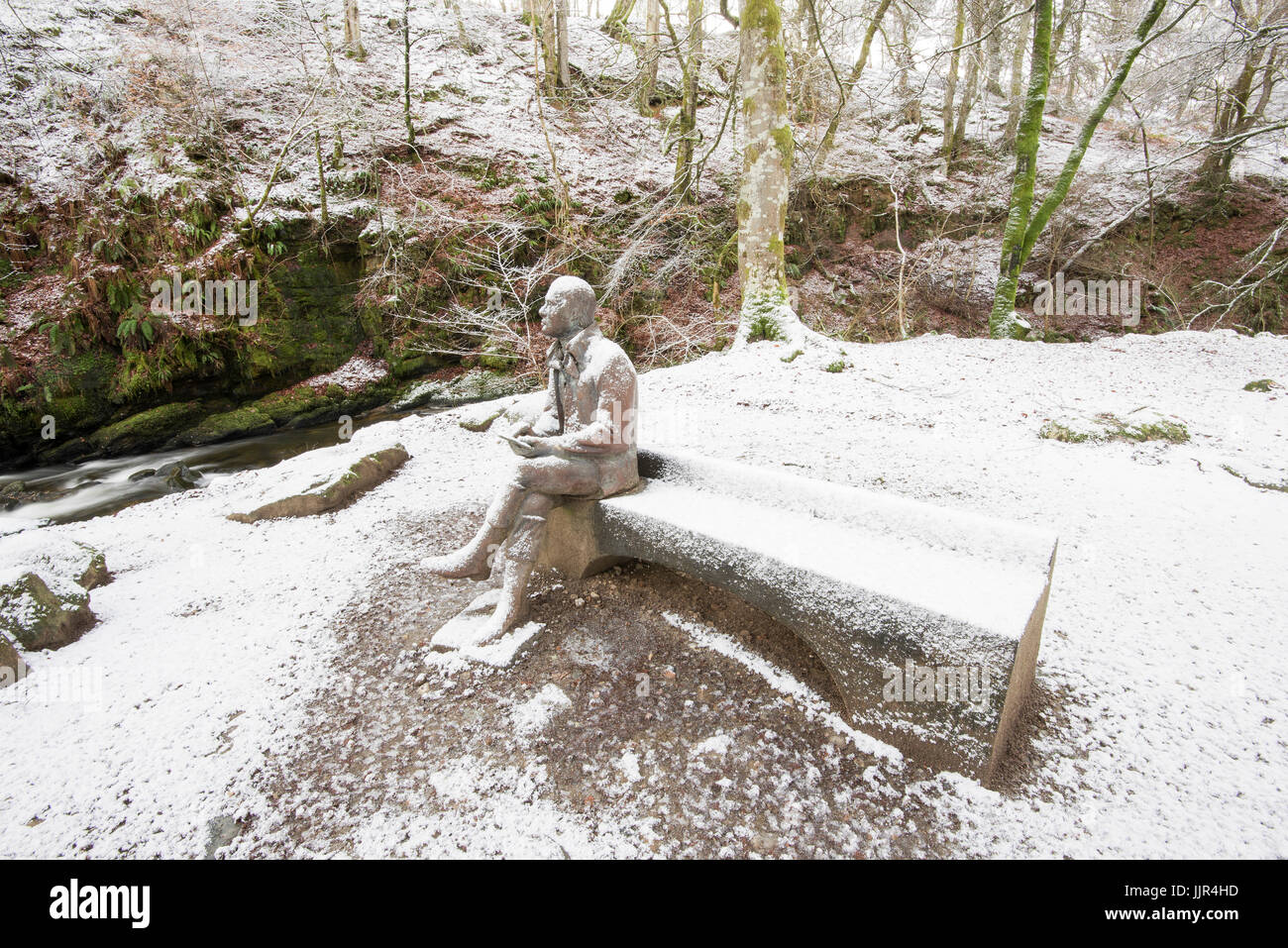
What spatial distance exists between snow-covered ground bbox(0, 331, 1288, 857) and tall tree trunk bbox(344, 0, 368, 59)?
1239 cm

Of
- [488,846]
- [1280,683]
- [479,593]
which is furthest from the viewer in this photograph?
[479,593]

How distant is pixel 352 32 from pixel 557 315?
13.9m

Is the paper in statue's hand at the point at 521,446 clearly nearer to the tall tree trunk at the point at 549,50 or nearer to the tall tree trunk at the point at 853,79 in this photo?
the tall tree trunk at the point at 853,79

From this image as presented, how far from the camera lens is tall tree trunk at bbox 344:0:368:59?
11.8 m

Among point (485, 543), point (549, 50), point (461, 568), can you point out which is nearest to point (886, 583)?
point (485, 543)

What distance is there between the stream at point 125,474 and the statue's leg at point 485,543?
4.87 metres

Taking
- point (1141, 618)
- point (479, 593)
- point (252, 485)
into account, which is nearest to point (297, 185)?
point (252, 485)

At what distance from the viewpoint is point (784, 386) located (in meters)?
5.64

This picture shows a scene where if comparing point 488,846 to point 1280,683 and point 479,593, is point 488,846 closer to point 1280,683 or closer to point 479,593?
point 479,593

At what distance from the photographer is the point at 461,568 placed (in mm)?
2945

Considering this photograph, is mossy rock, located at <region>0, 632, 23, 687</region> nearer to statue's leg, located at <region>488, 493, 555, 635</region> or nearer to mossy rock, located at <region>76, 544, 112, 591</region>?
mossy rock, located at <region>76, 544, 112, 591</region>

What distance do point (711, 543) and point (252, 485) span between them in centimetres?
463

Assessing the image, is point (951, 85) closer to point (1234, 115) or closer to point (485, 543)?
point (1234, 115)

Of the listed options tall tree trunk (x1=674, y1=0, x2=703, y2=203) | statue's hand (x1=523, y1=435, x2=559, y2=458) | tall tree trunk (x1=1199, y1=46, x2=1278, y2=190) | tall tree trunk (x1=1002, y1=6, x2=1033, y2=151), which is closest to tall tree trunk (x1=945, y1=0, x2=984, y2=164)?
tall tree trunk (x1=1002, y1=6, x2=1033, y2=151)
